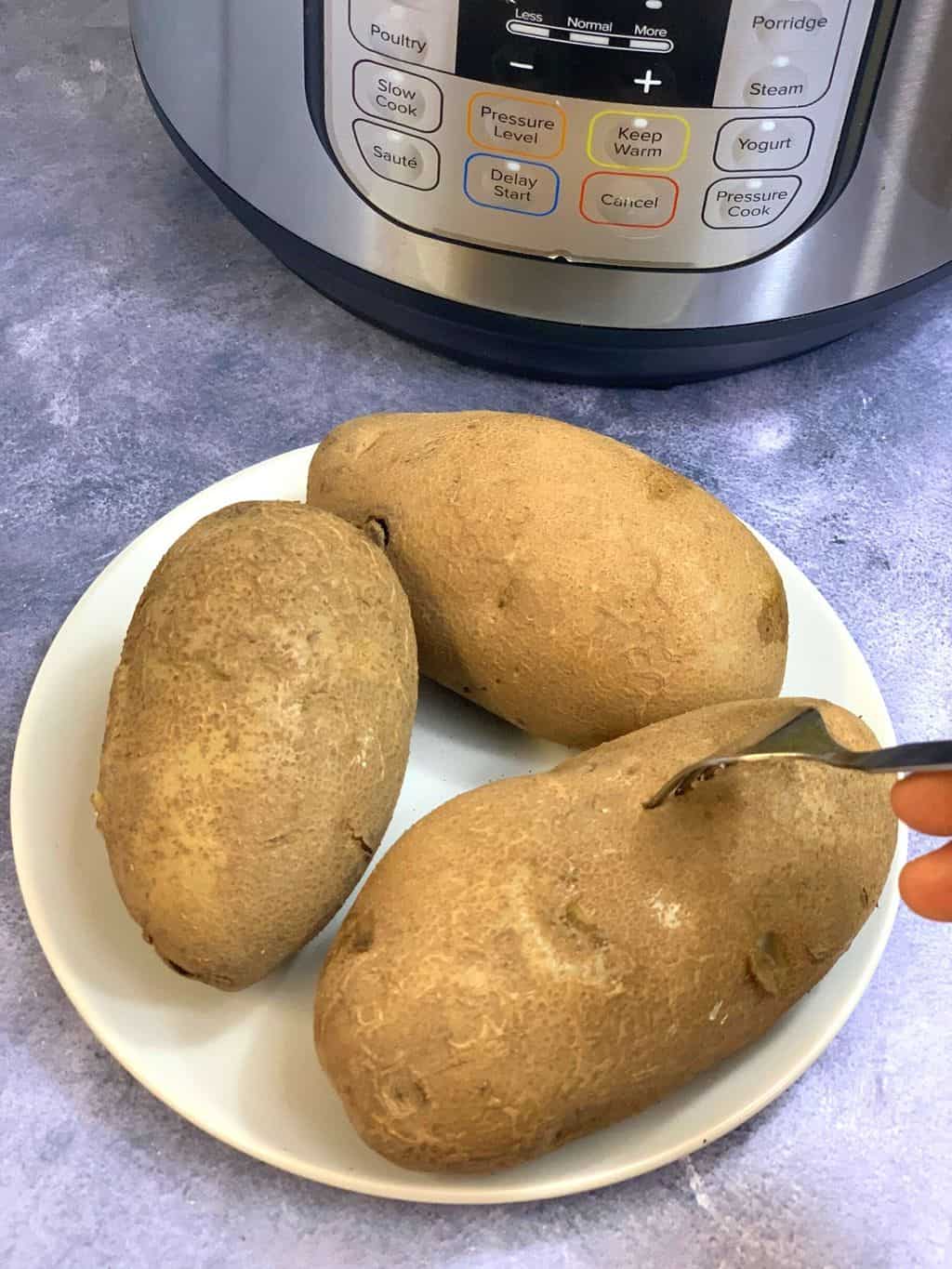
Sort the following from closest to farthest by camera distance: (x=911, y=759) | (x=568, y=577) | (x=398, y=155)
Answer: (x=911, y=759) < (x=568, y=577) < (x=398, y=155)

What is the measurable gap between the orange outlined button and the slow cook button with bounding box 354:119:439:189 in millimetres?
27

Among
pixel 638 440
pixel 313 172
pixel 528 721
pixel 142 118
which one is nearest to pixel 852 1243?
pixel 528 721

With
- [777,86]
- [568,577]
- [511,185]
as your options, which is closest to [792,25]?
[777,86]

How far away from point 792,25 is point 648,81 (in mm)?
61

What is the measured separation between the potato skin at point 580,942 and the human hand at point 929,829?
4 cm

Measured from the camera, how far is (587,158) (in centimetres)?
53

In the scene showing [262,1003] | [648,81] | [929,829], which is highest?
[648,81]

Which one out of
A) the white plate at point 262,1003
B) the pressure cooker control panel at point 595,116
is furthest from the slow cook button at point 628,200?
the white plate at point 262,1003

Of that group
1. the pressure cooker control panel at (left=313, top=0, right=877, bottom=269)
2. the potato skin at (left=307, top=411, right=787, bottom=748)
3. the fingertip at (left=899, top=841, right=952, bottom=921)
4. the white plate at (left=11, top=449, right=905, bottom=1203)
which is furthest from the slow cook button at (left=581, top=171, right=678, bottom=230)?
the fingertip at (left=899, top=841, right=952, bottom=921)

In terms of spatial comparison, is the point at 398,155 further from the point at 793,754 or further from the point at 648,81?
the point at 793,754

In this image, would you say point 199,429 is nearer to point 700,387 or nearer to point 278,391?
point 278,391

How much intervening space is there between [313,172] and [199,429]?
152 mm

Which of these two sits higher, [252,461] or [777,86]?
[777,86]

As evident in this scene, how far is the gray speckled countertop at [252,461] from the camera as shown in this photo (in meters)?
0.39
